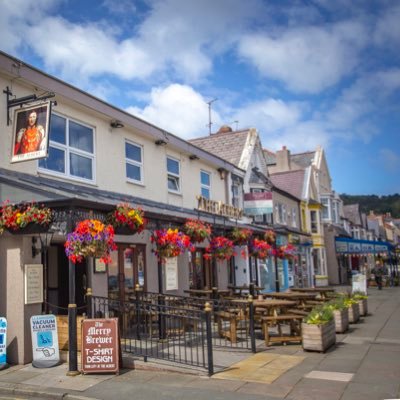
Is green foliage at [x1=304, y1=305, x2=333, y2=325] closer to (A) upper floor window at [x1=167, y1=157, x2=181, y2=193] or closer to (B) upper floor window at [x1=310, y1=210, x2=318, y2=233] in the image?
(A) upper floor window at [x1=167, y1=157, x2=181, y2=193]

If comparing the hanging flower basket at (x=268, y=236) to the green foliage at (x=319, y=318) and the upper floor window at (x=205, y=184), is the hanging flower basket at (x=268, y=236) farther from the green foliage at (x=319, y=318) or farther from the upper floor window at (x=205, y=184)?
the green foliage at (x=319, y=318)

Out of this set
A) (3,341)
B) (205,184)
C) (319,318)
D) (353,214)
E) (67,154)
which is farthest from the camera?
(353,214)

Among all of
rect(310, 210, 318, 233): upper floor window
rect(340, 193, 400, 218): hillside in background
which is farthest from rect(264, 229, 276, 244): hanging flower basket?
rect(340, 193, 400, 218): hillside in background

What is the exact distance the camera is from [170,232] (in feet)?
36.1

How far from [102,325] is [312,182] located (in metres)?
29.4

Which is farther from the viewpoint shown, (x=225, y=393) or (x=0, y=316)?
(x=0, y=316)

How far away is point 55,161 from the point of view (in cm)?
1157

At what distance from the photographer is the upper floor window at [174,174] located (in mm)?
16328

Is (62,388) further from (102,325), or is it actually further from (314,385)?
(314,385)

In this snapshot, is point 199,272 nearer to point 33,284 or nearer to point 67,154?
point 67,154

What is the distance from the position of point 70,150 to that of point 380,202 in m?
121

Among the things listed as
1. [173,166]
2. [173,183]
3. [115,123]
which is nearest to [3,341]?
[115,123]

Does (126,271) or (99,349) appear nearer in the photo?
(99,349)

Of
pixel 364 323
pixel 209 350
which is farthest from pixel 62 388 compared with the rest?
pixel 364 323
